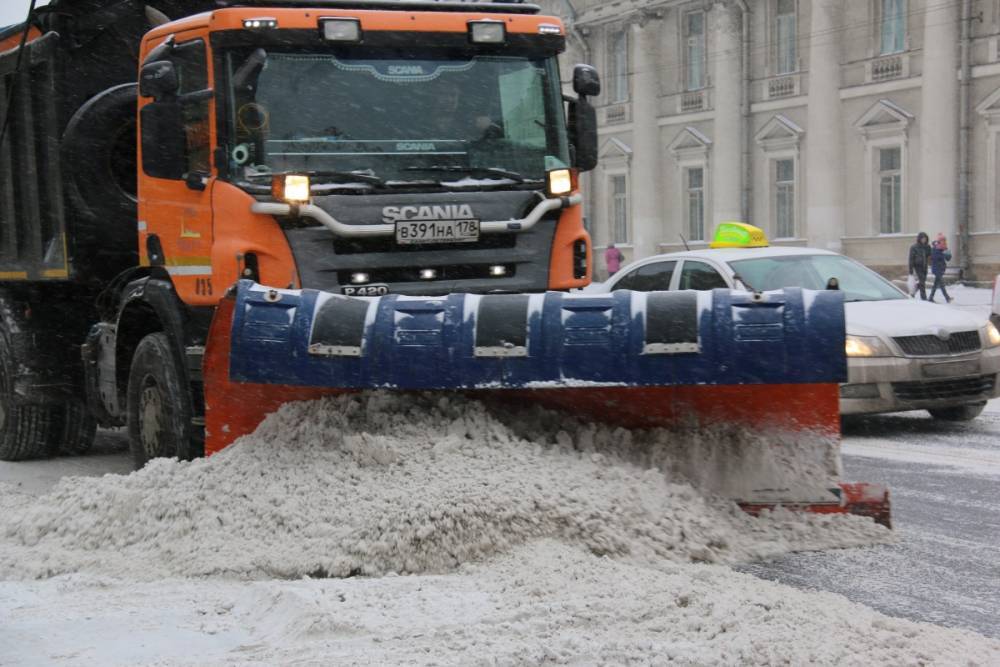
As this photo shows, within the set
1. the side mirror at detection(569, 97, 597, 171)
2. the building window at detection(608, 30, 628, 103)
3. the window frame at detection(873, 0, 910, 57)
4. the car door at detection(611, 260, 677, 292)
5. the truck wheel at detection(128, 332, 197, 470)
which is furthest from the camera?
the building window at detection(608, 30, 628, 103)

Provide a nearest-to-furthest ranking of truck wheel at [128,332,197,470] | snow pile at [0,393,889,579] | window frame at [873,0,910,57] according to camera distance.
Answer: snow pile at [0,393,889,579] → truck wheel at [128,332,197,470] → window frame at [873,0,910,57]

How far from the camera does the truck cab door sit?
7500 millimetres

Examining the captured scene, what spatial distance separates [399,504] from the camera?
5840mm

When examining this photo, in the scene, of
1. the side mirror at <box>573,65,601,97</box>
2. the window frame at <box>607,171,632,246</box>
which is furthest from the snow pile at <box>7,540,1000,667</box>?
the window frame at <box>607,171,632,246</box>

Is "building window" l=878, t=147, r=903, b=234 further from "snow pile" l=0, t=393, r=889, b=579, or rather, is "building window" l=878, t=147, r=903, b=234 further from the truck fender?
"snow pile" l=0, t=393, r=889, b=579

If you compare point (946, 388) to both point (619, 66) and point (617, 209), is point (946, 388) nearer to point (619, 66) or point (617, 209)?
point (617, 209)

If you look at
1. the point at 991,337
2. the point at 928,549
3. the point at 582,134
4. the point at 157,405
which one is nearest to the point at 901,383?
the point at 991,337

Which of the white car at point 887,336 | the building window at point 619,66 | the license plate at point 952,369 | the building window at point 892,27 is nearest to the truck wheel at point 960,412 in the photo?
the white car at point 887,336

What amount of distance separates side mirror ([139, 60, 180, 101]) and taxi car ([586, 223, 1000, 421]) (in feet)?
15.6

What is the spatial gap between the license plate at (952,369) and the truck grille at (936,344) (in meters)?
0.10

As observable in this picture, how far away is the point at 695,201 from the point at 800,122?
18.8ft

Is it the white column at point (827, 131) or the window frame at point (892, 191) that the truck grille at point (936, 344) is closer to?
the window frame at point (892, 191)

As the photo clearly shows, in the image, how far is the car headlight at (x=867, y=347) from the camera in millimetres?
10938

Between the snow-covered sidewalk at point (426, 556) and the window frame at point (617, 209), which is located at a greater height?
the window frame at point (617, 209)
